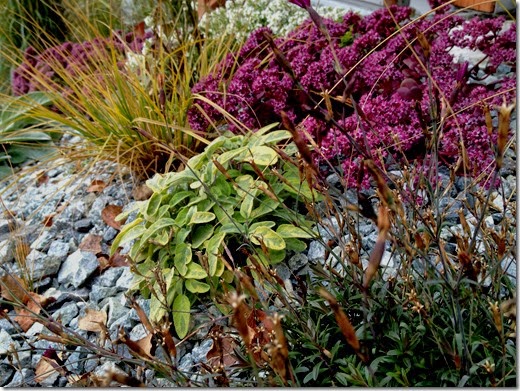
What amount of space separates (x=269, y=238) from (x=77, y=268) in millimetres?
901

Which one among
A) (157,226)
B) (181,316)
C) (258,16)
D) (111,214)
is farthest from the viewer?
(258,16)

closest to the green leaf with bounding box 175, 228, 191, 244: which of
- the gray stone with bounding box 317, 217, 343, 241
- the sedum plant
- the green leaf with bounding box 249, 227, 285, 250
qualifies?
the sedum plant

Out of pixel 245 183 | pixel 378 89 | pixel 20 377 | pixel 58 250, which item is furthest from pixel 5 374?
pixel 378 89

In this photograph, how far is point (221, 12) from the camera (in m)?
4.08

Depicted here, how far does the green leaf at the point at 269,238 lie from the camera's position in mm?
1954

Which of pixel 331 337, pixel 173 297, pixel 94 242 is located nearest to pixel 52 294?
pixel 94 242

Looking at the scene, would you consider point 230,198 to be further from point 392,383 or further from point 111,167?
point 111,167

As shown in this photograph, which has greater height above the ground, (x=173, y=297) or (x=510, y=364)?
(x=173, y=297)

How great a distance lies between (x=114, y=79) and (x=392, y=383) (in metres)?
2.20

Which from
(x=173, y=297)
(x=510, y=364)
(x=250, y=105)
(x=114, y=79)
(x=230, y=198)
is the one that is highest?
(x=114, y=79)

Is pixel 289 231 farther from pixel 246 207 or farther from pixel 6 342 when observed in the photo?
pixel 6 342

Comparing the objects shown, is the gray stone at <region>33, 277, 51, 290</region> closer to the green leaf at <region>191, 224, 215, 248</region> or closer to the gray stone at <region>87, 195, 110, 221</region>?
the gray stone at <region>87, 195, 110, 221</region>

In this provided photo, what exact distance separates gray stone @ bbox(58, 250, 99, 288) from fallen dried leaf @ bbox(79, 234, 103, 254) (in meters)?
0.02

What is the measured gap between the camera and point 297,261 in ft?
7.02
